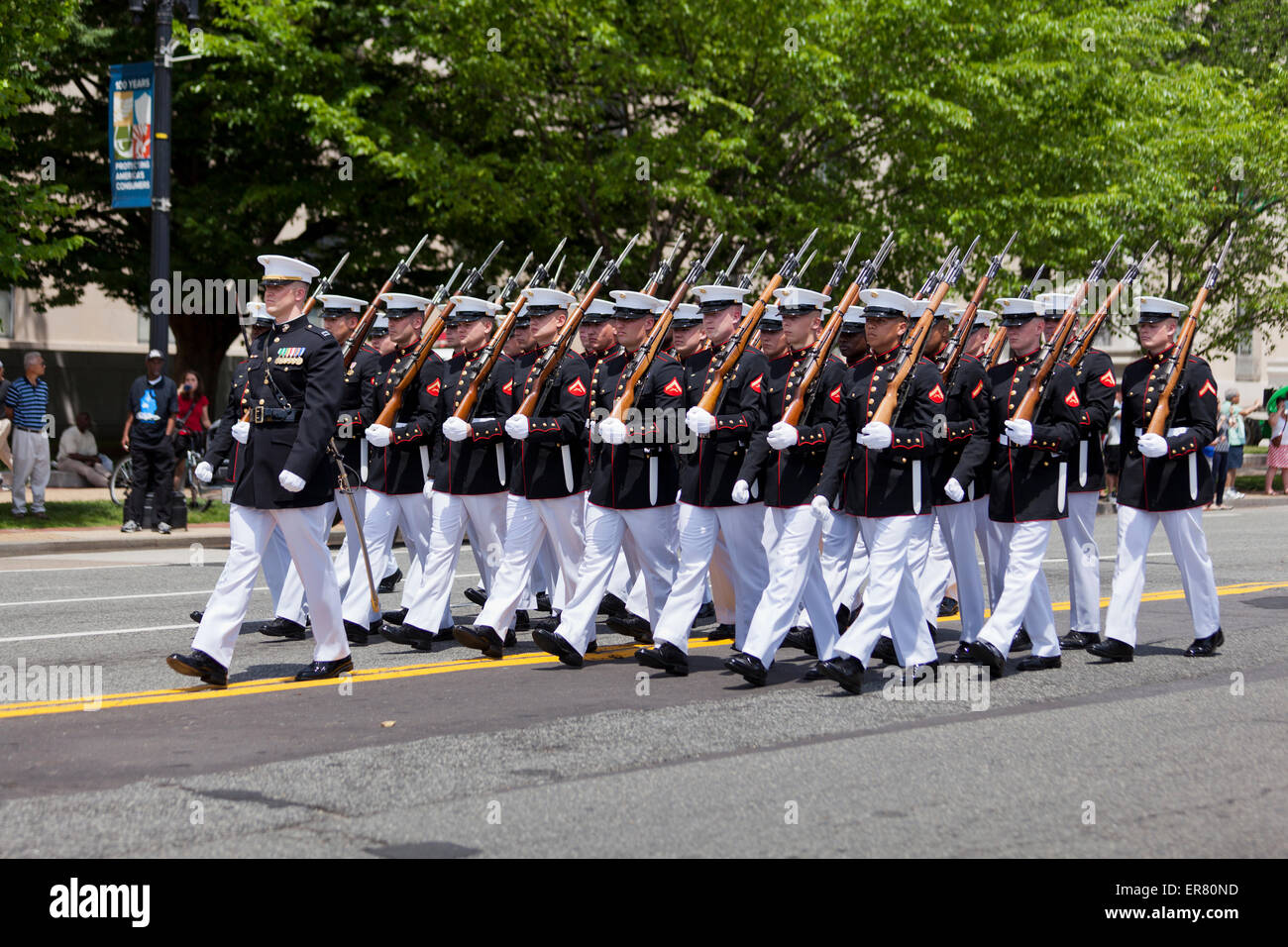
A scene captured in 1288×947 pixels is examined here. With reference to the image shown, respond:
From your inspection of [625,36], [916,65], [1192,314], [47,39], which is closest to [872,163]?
[916,65]

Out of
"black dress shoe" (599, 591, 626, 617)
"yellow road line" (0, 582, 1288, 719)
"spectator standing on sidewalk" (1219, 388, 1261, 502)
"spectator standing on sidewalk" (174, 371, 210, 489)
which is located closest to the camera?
"yellow road line" (0, 582, 1288, 719)

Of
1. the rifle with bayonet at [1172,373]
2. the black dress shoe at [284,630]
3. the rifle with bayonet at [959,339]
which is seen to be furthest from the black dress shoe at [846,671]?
the black dress shoe at [284,630]

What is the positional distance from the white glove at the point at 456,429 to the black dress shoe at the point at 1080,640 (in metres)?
Answer: 3.83

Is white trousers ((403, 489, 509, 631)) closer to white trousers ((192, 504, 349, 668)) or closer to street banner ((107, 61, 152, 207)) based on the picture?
white trousers ((192, 504, 349, 668))

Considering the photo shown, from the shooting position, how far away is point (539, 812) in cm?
577

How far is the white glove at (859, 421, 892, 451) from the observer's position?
8023mm

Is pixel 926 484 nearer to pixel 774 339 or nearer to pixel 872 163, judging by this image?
pixel 774 339

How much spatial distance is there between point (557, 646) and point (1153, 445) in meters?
3.48

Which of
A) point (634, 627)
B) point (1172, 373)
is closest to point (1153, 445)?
point (1172, 373)

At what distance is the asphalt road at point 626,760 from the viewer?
17.9 ft

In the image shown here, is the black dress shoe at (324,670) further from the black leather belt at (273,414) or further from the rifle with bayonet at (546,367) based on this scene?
the rifle with bayonet at (546,367)

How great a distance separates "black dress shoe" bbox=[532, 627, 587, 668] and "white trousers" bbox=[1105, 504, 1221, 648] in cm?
301

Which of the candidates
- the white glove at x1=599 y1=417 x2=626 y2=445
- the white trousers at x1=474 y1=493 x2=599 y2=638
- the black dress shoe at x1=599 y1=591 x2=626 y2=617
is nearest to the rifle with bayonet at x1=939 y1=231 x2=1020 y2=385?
the white glove at x1=599 y1=417 x2=626 y2=445

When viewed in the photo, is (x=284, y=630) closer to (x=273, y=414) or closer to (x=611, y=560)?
(x=273, y=414)
